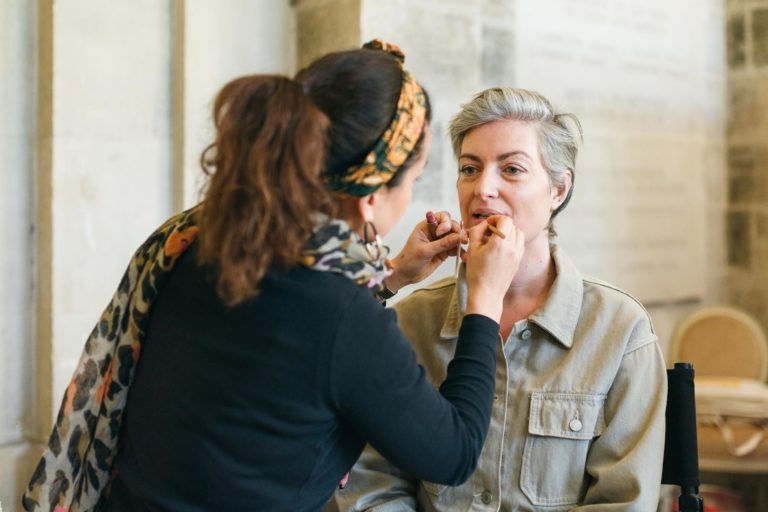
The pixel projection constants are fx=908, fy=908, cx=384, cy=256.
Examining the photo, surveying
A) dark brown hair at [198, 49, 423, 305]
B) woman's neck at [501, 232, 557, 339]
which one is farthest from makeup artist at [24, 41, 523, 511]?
woman's neck at [501, 232, 557, 339]

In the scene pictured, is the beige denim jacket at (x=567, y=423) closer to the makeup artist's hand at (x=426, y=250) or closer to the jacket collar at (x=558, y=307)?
the jacket collar at (x=558, y=307)

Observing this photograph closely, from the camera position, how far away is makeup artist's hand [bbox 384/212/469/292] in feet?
5.79

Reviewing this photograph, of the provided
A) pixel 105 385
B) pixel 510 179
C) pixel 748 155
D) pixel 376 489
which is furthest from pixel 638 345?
pixel 748 155

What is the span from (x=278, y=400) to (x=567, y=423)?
63 cm

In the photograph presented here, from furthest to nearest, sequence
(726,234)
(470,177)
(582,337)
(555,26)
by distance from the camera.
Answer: (726,234), (555,26), (470,177), (582,337)

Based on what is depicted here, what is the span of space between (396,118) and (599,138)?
8.55ft

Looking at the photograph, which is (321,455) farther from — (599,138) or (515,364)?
(599,138)

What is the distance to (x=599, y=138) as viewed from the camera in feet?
12.1

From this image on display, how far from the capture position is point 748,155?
4.17 metres

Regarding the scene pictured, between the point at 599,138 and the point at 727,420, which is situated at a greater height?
the point at 599,138

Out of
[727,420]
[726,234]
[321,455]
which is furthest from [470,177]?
[726,234]

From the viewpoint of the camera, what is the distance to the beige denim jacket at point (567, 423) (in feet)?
5.22

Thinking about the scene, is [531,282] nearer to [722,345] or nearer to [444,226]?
[444,226]

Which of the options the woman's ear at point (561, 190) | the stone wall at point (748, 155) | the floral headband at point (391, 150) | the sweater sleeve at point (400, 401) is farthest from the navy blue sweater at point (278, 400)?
the stone wall at point (748, 155)
